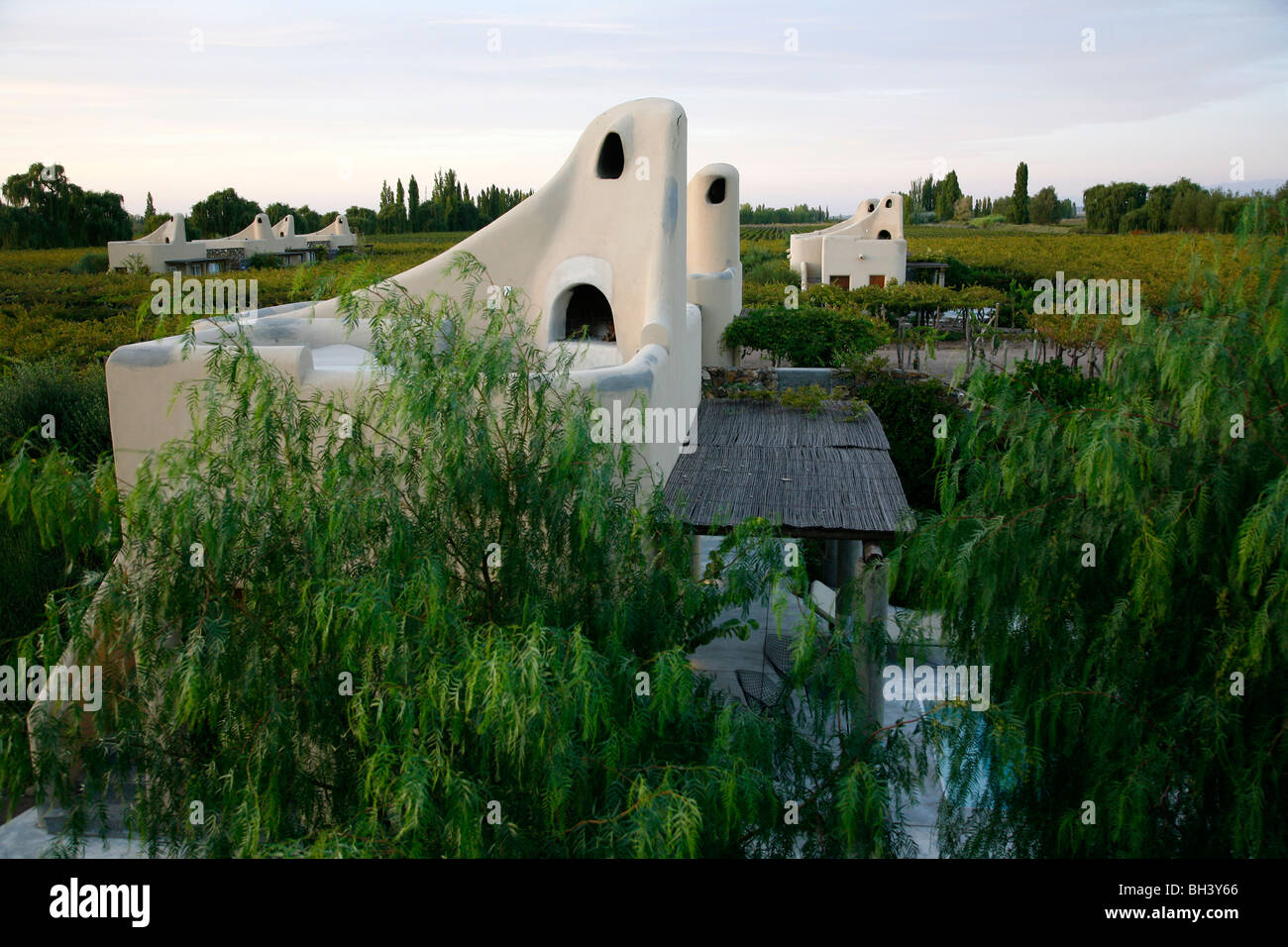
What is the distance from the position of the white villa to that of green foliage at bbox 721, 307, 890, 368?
2373 cm

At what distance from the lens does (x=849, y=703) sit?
560 cm

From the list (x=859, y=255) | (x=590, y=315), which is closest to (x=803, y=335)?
(x=590, y=315)

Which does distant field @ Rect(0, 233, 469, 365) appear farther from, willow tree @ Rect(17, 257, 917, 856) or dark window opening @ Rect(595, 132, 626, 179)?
dark window opening @ Rect(595, 132, 626, 179)

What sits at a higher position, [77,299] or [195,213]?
[195,213]

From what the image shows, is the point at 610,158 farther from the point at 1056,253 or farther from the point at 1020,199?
the point at 1020,199

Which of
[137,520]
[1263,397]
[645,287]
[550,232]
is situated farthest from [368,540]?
[550,232]

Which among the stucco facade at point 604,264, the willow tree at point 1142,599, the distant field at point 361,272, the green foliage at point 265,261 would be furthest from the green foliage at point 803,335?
the green foliage at point 265,261

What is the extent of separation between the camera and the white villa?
115 feet

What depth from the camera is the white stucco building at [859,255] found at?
36469 mm

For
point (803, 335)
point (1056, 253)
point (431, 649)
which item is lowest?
point (431, 649)

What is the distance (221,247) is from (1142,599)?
4309cm

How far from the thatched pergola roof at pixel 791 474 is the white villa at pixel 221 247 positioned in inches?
1102

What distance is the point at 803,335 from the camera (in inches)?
704

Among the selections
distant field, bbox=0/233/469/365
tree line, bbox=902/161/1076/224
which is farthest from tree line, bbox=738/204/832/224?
distant field, bbox=0/233/469/365
